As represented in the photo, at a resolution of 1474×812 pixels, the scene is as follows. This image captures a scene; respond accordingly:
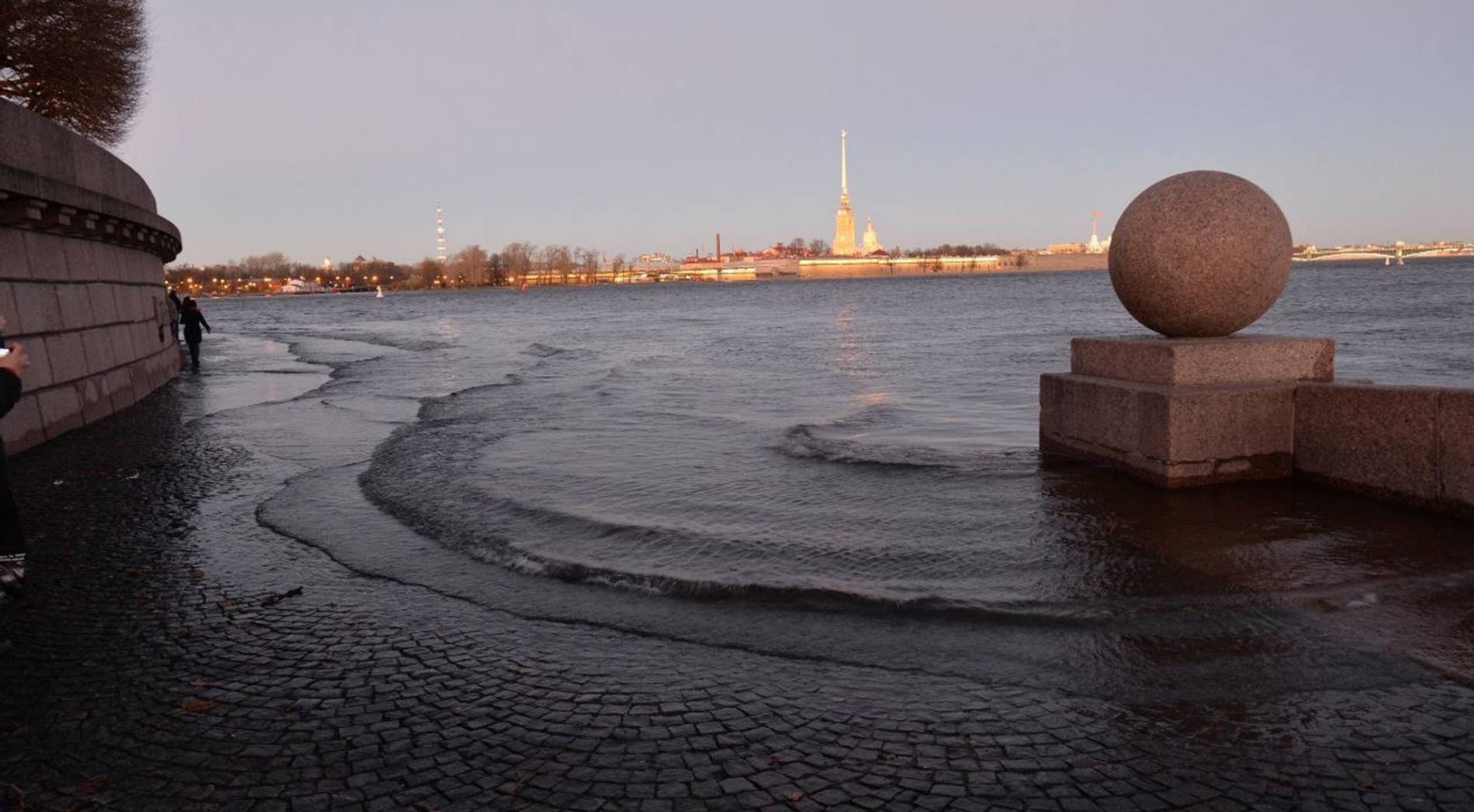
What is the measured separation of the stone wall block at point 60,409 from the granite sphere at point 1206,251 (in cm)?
1167

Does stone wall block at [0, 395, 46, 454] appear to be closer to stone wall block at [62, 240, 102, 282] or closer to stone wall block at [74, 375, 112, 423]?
stone wall block at [74, 375, 112, 423]

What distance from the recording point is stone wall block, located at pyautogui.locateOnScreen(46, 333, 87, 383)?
1207 centimetres

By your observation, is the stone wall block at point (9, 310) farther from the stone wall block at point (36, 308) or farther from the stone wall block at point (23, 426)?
the stone wall block at point (23, 426)

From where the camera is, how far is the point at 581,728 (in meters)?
3.99

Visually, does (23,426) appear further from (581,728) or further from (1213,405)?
(1213,405)

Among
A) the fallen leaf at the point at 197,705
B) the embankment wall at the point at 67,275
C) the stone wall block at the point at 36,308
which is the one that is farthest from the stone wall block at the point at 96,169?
the fallen leaf at the point at 197,705

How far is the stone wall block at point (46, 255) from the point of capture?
1155 cm

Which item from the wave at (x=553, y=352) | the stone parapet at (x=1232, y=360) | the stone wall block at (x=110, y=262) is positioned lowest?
the wave at (x=553, y=352)

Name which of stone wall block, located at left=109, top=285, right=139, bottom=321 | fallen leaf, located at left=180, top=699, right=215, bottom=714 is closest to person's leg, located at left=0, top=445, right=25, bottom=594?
fallen leaf, located at left=180, top=699, right=215, bottom=714

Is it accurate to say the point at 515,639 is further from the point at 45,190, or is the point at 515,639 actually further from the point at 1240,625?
the point at 45,190

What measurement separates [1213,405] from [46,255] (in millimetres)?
12698

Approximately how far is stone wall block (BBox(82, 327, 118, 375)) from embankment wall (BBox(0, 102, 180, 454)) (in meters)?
0.02

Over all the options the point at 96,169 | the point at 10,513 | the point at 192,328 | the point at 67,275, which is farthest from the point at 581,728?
the point at 192,328

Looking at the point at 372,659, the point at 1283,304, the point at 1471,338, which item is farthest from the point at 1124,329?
the point at 372,659
